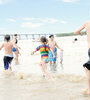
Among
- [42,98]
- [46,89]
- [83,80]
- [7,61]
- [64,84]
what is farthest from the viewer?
[7,61]

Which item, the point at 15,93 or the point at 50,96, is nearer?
the point at 50,96

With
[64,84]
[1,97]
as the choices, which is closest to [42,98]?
[1,97]

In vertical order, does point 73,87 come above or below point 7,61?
below

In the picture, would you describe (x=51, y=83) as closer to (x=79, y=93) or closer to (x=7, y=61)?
(x=79, y=93)

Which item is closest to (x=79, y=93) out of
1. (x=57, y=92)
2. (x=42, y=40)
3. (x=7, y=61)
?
(x=57, y=92)

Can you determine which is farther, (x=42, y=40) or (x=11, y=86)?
(x=42, y=40)

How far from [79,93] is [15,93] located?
5.20 feet

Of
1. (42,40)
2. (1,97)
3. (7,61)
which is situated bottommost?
(1,97)

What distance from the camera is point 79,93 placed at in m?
5.65

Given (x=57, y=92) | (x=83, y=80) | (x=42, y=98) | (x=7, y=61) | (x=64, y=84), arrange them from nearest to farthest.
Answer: (x=42, y=98) → (x=57, y=92) → (x=64, y=84) → (x=83, y=80) → (x=7, y=61)

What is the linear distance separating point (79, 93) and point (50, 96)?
0.71m

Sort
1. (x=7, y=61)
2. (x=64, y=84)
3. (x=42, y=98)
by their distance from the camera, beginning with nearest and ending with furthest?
(x=42, y=98)
(x=64, y=84)
(x=7, y=61)

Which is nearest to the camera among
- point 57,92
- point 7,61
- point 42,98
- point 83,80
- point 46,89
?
point 42,98

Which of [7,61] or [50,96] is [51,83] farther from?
[7,61]
